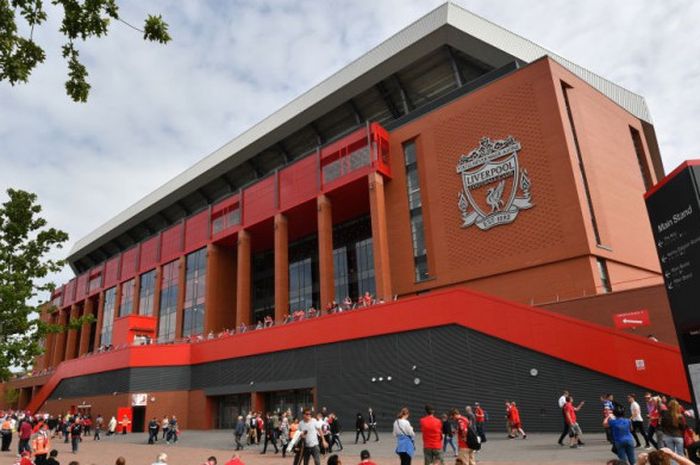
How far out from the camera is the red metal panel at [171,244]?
188ft

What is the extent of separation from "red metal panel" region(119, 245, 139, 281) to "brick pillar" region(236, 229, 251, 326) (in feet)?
74.9

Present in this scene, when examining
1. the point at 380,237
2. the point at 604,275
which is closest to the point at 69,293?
the point at 380,237

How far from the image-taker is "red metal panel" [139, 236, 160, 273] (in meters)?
61.0

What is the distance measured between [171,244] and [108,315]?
728 inches

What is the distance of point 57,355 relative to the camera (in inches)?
3118

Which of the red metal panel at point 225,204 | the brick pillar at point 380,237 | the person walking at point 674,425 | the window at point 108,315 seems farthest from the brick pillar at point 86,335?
the person walking at point 674,425

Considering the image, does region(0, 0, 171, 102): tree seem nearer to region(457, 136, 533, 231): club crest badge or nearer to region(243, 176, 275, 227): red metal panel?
region(457, 136, 533, 231): club crest badge

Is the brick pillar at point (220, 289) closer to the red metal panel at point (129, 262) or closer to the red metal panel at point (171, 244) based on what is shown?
the red metal panel at point (171, 244)

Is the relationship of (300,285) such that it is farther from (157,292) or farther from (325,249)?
(157,292)

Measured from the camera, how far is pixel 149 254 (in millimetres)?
62188

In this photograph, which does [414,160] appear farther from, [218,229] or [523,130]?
[218,229]

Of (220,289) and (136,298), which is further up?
(136,298)

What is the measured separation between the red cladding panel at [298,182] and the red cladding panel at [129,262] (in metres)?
28.6

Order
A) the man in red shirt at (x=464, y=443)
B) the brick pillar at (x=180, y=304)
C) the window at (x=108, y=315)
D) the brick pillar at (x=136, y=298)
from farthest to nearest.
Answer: the window at (x=108, y=315), the brick pillar at (x=136, y=298), the brick pillar at (x=180, y=304), the man in red shirt at (x=464, y=443)
